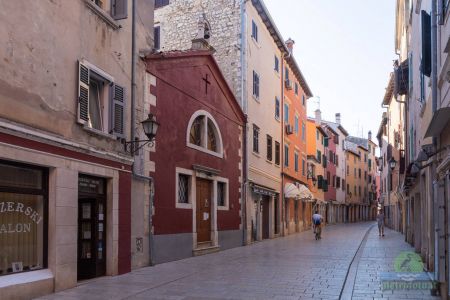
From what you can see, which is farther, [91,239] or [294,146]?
[294,146]

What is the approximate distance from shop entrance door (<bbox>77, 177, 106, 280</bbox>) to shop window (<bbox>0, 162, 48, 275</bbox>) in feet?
6.01

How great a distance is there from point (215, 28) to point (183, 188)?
391 inches

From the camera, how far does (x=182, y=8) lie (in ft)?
82.7

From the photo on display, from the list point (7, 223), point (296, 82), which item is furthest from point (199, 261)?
point (296, 82)

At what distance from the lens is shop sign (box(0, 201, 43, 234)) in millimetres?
9086

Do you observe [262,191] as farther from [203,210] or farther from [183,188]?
[183,188]

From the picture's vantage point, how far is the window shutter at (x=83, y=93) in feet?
36.8

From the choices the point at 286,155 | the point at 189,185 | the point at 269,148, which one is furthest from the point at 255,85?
the point at 189,185

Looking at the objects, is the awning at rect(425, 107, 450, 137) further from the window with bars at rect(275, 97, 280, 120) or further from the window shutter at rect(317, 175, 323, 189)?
the window shutter at rect(317, 175, 323, 189)

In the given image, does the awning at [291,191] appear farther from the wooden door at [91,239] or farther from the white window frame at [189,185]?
the wooden door at [91,239]

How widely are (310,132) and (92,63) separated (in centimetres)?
3909

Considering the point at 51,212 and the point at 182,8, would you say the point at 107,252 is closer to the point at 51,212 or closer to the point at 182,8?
the point at 51,212

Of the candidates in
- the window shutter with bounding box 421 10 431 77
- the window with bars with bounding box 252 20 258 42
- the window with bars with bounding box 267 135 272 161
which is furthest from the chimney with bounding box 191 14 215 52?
the window shutter with bounding box 421 10 431 77

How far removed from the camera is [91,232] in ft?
40.1
